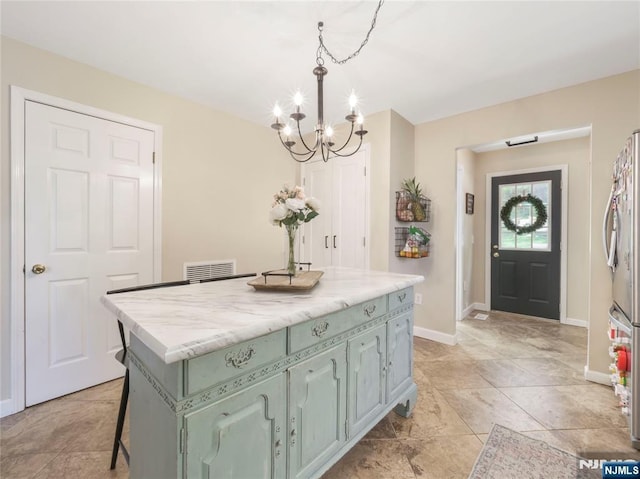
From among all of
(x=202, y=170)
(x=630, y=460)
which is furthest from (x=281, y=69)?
(x=630, y=460)

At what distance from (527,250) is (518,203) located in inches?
27.1

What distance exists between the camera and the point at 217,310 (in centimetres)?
113

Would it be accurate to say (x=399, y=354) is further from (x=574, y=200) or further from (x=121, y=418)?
(x=574, y=200)

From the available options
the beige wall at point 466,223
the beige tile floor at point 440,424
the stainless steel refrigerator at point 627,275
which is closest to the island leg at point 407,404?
the beige tile floor at point 440,424

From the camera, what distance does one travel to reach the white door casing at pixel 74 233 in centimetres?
203

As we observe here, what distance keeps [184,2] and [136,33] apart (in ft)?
1.67

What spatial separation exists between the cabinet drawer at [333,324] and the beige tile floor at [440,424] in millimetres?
791

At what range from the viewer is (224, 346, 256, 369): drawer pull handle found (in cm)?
95

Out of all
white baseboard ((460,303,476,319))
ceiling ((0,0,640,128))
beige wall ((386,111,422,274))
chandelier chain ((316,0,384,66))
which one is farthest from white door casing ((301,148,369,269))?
white baseboard ((460,303,476,319))

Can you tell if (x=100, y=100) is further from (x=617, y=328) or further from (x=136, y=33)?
(x=617, y=328)

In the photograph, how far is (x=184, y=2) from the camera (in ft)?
5.47

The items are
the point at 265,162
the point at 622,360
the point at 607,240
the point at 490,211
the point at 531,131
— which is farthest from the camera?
the point at 490,211

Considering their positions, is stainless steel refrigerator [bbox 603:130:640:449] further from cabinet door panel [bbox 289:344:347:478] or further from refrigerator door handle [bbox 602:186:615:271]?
cabinet door panel [bbox 289:344:347:478]

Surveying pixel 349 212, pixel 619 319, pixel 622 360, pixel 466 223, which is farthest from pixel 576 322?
pixel 349 212
